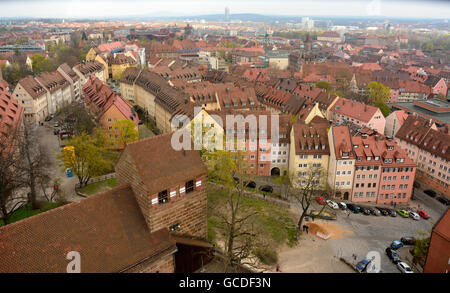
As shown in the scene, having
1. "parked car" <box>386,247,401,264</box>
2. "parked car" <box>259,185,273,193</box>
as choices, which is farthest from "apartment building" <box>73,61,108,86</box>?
"parked car" <box>386,247,401,264</box>

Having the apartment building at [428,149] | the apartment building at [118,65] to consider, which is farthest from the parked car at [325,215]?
the apartment building at [118,65]

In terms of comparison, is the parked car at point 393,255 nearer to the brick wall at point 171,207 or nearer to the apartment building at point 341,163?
the apartment building at point 341,163

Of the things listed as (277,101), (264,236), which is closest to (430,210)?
(264,236)

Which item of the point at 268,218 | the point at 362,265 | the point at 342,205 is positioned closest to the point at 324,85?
the point at 342,205

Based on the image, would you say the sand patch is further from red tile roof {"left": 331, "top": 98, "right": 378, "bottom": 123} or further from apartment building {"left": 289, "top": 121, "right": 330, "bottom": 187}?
red tile roof {"left": 331, "top": 98, "right": 378, "bottom": 123}

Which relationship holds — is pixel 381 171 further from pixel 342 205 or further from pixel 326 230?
pixel 326 230

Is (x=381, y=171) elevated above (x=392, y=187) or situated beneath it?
elevated above

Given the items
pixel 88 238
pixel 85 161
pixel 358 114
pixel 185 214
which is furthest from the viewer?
pixel 358 114
